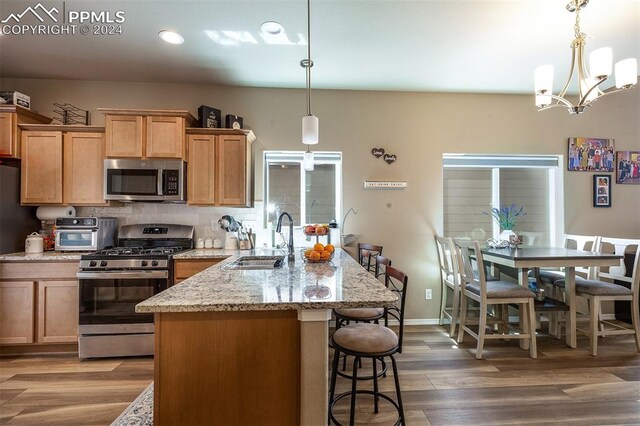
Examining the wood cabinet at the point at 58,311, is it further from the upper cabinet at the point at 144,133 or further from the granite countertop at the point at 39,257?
the upper cabinet at the point at 144,133

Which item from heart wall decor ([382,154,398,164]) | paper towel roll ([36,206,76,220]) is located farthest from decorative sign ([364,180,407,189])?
paper towel roll ([36,206,76,220])

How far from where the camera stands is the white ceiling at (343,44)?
2.23m

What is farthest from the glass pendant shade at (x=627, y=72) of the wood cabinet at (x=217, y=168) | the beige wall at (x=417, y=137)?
the wood cabinet at (x=217, y=168)

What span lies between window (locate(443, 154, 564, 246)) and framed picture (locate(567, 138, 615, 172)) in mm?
205

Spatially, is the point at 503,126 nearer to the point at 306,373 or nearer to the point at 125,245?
the point at 306,373

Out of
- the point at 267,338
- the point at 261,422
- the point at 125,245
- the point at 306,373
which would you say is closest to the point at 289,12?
the point at 267,338

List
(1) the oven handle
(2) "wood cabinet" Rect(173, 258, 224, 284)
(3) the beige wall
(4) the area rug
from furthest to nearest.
A: (3) the beige wall < (2) "wood cabinet" Rect(173, 258, 224, 284) < (1) the oven handle < (4) the area rug

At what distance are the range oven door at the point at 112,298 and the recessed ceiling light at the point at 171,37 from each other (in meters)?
2.02

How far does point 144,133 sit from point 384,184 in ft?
8.71

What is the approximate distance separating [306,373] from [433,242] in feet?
9.39

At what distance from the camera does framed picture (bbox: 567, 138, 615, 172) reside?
Answer: 12.3 feet

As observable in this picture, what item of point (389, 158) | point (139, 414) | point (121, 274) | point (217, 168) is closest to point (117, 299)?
point (121, 274)

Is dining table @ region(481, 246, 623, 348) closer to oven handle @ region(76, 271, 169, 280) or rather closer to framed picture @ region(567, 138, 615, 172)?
framed picture @ region(567, 138, 615, 172)

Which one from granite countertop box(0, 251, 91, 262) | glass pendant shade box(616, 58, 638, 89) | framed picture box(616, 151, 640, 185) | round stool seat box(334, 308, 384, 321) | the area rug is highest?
glass pendant shade box(616, 58, 638, 89)
